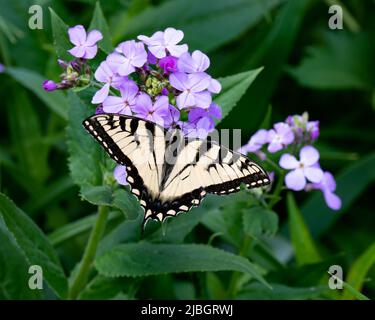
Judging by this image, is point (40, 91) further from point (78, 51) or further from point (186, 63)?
point (186, 63)

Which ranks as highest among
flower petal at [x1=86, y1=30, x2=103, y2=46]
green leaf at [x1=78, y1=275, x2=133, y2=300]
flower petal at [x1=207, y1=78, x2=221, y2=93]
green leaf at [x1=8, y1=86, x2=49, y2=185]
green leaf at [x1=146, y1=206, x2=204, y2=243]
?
green leaf at [x1=8, y1=86, x2=49, y2=185]

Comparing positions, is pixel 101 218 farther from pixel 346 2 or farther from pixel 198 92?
pixel 346 2

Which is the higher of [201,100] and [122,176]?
[201,100]

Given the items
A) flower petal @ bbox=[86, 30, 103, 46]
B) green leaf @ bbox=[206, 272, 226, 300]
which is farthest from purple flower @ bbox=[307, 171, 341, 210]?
flower petal @ bbox=[86, 30, 103, 46]

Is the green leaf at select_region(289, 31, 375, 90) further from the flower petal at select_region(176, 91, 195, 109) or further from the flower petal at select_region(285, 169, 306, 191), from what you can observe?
the flower petal at select_region(176, 91, 195, 109)

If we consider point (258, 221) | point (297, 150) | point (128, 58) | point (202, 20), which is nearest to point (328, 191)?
point (297, 150)

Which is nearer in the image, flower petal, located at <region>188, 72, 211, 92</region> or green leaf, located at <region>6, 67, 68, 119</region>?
flower petal, located at <region>188, 72, 211, 92</region>
